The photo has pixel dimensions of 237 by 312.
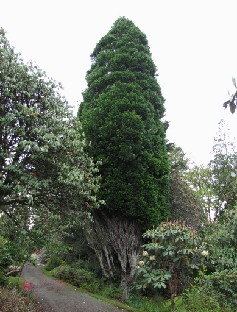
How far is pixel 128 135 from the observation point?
35.8 feet

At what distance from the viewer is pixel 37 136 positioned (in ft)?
22.0

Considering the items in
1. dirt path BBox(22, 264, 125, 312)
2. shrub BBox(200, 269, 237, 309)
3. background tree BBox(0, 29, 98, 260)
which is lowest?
dirt path BBox(22, 264, 125, 312)

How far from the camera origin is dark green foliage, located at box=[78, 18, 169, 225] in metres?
10.7

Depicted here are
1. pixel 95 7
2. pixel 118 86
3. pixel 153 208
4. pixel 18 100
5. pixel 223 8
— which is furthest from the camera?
pixel 118 86

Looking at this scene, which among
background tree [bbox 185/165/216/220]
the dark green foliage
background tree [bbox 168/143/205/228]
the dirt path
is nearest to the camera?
the dirt path

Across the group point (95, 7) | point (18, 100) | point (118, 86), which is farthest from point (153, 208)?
point (95, 7)

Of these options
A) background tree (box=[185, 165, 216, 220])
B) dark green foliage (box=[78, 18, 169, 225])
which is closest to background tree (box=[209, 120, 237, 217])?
background tree (box=[185, 165, 216, 220])

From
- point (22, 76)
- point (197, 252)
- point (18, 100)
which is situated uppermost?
point (22, 76)

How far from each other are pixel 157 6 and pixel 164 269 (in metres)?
5.31

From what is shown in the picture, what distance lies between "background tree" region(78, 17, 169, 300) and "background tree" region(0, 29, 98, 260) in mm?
2942

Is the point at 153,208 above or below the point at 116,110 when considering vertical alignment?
below

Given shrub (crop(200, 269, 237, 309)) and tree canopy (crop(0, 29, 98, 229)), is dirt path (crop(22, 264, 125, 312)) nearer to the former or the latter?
tree canopy (crop(0, 29, 98, 229))

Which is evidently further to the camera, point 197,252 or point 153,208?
point 153,208

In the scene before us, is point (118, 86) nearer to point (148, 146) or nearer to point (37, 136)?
point (148, 146)
